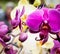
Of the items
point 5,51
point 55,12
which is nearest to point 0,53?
point 5,51

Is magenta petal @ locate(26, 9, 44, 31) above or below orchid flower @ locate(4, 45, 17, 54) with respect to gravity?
above

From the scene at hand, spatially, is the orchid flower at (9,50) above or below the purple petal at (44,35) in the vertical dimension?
below

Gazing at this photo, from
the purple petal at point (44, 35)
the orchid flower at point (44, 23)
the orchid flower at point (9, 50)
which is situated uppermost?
the orchid flower at point (44, 23)

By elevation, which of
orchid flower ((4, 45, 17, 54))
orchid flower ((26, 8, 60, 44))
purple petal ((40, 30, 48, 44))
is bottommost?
orchid flower ((4, 45, 17, 54))

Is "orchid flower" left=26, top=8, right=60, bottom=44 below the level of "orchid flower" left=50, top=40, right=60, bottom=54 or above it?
above

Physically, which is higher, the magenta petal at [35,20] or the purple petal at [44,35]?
the magenta petal at [35,20]

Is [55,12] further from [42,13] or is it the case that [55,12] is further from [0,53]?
[0,53]
